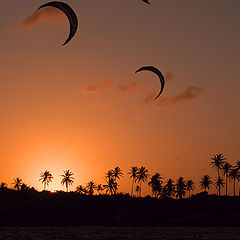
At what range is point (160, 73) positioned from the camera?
26453mm

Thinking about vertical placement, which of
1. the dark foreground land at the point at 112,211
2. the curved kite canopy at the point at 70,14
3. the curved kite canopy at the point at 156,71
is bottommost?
the dark foreground land at the point at 112,211

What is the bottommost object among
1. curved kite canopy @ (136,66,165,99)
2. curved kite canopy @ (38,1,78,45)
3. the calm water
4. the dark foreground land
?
the calm water

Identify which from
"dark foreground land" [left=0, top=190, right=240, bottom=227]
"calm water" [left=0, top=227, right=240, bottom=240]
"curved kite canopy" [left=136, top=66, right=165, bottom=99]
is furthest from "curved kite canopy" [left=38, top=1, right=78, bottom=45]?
"dark foreground land" [left=0, top=190, right=240, bottom=227]

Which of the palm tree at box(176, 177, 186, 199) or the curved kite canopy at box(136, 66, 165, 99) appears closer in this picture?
the curved kite canopy at box(136, 66, 165, 99)

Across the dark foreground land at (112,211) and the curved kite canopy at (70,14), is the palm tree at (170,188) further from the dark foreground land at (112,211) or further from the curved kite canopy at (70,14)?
the curved kite canopy at (70,14)

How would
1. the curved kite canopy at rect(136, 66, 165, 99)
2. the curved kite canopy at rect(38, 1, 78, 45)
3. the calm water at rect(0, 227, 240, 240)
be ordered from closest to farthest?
1. the curved kite canopy at rect(38, 1, 78, 45)
2. the curved kite canopy at rect(136, 66, 165, 99)
3. the calm water at rect(0, 227, 240, 240)

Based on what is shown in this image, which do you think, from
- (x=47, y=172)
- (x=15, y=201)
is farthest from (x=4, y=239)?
(x=47, y=172)

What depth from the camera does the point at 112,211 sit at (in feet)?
236

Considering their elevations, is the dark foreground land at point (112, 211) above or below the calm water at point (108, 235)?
above

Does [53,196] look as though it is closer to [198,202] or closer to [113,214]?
[113,214]

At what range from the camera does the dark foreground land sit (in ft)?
226

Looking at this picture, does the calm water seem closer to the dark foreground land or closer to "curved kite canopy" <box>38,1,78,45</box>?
"curved kite canopy" <box>38,1,78,45</box>

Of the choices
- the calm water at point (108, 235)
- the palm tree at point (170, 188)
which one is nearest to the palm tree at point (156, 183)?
the palm tree at point (170, 188)

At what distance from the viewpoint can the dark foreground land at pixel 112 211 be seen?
226 ft
